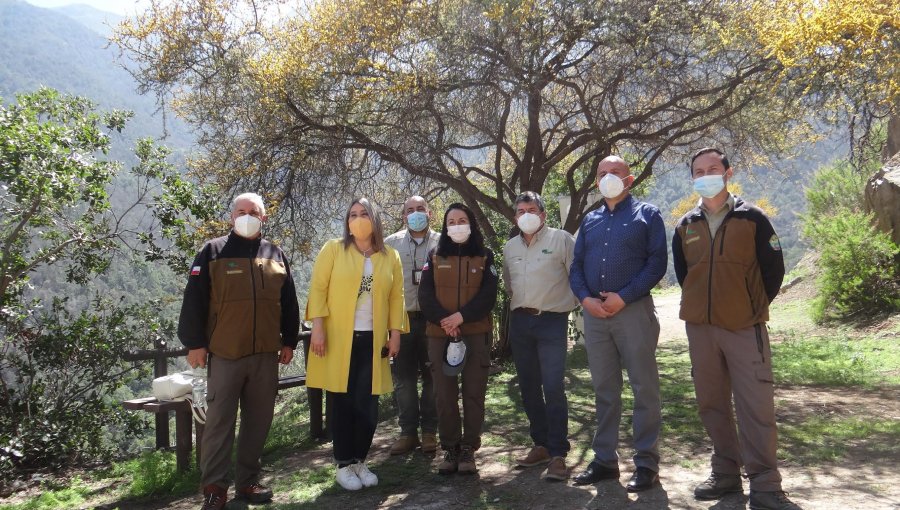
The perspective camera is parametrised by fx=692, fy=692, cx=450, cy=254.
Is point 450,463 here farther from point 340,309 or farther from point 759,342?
point 759,342

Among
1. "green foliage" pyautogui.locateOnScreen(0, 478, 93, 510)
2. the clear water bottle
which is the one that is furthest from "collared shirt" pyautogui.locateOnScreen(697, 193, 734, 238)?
"green foliage" pyautogui.locateOnScreen(0, 478, 93, 510)

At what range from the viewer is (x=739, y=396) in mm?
3924

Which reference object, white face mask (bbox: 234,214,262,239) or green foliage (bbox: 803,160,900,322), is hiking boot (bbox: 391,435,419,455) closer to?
white face mask (bbox: 234,214,262,239)

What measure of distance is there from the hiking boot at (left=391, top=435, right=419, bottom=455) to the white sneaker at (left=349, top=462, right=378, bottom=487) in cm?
70

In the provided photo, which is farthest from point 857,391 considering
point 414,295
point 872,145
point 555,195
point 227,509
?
point 555,195

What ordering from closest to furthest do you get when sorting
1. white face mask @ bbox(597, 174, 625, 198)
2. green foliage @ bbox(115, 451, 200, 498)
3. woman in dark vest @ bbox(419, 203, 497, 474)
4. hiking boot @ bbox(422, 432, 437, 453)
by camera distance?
white face mask @ bbox(597, 174, 625, 198), woman in dark vest @ bbox(419, 203, 497, 474), green foliage @ bbox(115, 451, 200, 498), hiking boot @ bbox(422, 432, 437, 453)

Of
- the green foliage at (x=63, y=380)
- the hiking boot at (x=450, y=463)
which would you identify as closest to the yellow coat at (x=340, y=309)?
the hiking boot at (x=450, y=463)

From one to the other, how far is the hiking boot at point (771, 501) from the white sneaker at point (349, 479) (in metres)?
2.44

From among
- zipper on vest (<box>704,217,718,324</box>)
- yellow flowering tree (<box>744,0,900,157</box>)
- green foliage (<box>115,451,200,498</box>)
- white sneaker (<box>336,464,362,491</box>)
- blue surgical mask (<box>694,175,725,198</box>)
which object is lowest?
green foliage (<box>115,451,200,498</box>)

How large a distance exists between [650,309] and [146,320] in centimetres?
580

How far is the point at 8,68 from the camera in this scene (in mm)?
154875

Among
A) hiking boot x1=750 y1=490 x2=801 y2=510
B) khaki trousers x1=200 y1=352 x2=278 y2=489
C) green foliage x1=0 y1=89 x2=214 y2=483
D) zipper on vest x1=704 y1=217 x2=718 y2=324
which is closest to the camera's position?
hiking boot x1=750 y1=490 x2=801 y2=510

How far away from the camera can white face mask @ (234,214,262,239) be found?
173 inches

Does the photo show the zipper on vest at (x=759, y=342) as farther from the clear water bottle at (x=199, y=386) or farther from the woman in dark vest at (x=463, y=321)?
the clear water bottle at (x=199, y=386)
